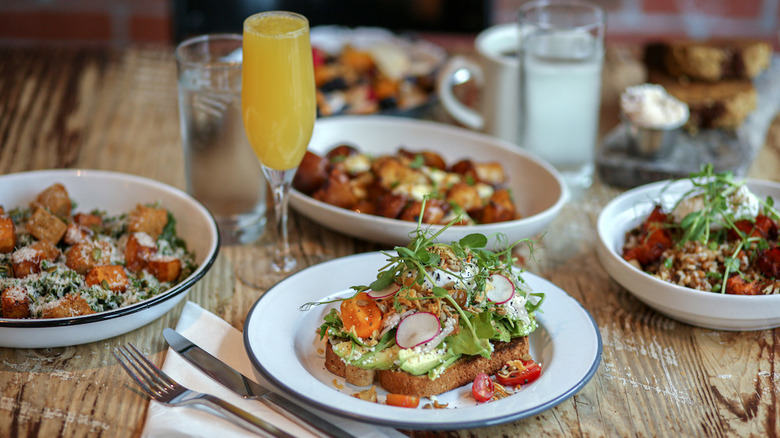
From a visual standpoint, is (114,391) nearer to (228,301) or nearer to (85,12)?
(228,301)

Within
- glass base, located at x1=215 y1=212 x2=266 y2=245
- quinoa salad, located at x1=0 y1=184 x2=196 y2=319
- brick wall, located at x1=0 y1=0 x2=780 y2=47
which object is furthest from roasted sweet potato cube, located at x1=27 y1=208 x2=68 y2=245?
brick wall, located at x1=0 y1=0 x2=780 y2=47

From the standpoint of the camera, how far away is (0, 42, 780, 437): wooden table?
41.9 inches

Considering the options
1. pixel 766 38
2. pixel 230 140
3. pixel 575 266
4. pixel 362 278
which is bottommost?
pixel 766 38

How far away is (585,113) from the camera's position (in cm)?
181

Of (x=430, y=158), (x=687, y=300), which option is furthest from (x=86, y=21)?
(x=687, y=300)

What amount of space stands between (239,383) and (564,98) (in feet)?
3.63

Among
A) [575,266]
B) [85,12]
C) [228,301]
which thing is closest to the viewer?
[228,301]

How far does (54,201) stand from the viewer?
1416 mm

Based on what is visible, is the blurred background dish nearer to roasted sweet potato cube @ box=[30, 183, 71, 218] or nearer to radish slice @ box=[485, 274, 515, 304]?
roasted sweet potato cube @ box=[30, 183, 71, 218]

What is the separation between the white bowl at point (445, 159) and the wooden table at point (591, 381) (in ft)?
0.28

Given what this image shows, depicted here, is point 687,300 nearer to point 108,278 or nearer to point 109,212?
point 108,278

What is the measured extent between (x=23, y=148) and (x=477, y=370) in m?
1.42

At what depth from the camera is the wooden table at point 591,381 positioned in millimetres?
1064

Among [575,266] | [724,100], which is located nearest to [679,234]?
[575,266]
